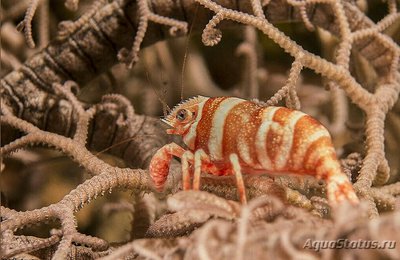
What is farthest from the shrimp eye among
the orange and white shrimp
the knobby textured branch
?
the knobby textured branch

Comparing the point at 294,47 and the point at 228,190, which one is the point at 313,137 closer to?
the point at 228,190

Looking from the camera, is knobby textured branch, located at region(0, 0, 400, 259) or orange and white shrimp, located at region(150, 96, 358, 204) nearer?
knobby textured branch, located at region(0, 0, 400, 259)

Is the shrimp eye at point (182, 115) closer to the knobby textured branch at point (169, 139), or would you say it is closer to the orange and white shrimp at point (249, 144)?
the orange and white shrimp at point (249, 144)

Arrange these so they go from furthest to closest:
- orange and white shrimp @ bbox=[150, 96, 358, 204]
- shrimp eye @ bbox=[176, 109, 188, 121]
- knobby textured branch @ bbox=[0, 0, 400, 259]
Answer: shrimp eye @ bbox=[176, 109, 188, 121], orange and white shrimp @ bbox=[150, 96, 358, 204], knobby textured branch @ bbox=[0, 0, 400, 259]

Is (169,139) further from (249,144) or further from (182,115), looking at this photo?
(249,144)

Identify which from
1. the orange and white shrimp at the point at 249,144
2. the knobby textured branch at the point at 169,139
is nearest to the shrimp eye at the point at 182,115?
the orange and white shrimp at the point at 249,144

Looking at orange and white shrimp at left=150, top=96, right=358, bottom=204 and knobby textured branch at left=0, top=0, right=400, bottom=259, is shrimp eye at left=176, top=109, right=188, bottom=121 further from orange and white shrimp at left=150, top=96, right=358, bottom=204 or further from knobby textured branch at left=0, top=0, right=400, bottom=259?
knobby textured branch at left=0, top=0, right=400, bottom=259

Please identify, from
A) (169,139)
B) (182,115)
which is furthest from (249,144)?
(169,139)

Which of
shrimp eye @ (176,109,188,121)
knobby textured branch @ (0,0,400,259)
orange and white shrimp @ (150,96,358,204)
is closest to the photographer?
knobby textured branch @ (0,0,400,259)
